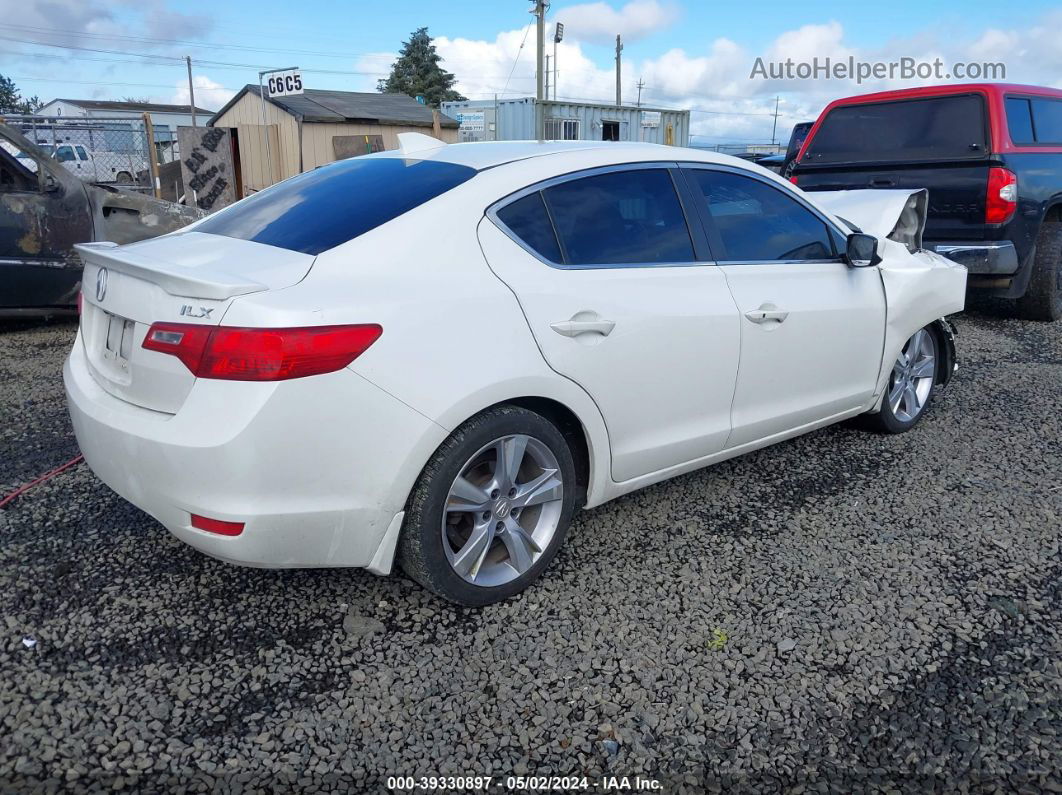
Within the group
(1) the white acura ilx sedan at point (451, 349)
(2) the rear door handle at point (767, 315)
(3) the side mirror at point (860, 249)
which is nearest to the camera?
(1) the white acura ilx sedan at point (451, 349)

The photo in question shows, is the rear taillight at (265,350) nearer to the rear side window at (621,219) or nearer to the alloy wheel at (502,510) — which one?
the alloy wheel at (502,510)

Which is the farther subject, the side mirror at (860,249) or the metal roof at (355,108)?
the metal roof at (355,108)

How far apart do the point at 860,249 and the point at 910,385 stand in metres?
1.19

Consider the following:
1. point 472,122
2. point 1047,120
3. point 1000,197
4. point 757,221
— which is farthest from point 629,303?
point 472,122

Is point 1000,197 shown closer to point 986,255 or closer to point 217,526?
point 986,255

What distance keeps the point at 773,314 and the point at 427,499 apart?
1779 mm

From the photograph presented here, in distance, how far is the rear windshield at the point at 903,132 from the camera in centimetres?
689

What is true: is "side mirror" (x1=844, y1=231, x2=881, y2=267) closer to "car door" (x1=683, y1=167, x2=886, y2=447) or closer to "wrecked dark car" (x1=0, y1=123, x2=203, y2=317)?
"car door" (x1=683, y1=167, x2=886, y2=447)

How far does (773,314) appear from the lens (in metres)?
3.49

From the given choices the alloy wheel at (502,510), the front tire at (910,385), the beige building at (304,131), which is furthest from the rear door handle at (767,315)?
the beige building at (304,131)

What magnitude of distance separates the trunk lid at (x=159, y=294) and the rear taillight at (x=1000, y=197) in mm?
6141

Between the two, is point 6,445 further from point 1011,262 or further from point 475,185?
point 1011,262

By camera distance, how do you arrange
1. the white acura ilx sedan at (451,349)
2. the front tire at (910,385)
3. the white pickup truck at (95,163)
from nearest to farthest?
the white acura ilx sedan at (451,349)
the front tire at (910,385)
the white pickup truck at (95,163)

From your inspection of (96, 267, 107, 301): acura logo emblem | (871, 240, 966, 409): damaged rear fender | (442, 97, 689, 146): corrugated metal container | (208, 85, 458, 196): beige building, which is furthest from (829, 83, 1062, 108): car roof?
(442, 97, 689, 146): corrugated metal container
